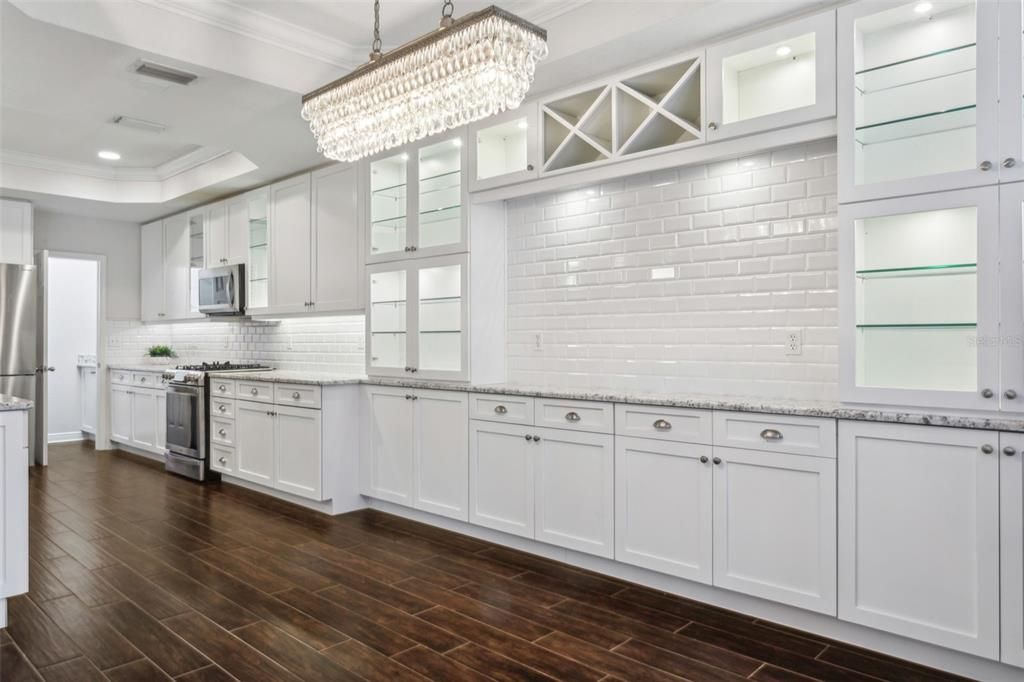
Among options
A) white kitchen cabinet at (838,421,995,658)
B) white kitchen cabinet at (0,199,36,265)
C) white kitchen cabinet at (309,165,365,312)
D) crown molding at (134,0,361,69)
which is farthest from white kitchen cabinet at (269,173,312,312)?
white kitchen cabinet at (838,421,995,658)

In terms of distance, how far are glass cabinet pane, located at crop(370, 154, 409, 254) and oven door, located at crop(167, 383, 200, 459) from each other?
229 centimetres

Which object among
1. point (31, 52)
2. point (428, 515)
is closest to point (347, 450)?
point (428, 515)

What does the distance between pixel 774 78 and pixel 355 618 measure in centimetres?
308

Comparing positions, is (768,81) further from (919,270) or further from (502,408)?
(502,408)

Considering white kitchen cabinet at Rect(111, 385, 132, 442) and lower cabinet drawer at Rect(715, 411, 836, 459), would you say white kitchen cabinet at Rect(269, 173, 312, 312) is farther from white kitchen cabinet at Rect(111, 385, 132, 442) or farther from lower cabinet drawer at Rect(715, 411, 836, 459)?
lower cabinet drawer at Rect(715, 411, 836, 459)

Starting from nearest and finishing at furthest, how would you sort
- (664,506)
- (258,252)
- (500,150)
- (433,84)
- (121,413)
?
(433,84) < (664,506) < (500,150) < (258,252) < (121,413)

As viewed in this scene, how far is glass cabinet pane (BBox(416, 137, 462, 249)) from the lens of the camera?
420cm

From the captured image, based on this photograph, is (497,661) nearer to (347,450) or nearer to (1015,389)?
(1015,389)

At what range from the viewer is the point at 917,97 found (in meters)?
2.54

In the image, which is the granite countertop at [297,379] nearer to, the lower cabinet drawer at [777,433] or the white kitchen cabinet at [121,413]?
the white kitchen cabinet at [121,413]

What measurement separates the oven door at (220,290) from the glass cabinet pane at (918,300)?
17.2 feet

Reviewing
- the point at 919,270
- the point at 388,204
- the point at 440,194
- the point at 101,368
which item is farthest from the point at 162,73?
the point at 101,368

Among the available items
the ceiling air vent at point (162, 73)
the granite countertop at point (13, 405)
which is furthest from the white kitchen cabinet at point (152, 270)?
the granite countertop at point (13, 405)

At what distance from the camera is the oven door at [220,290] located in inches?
241
